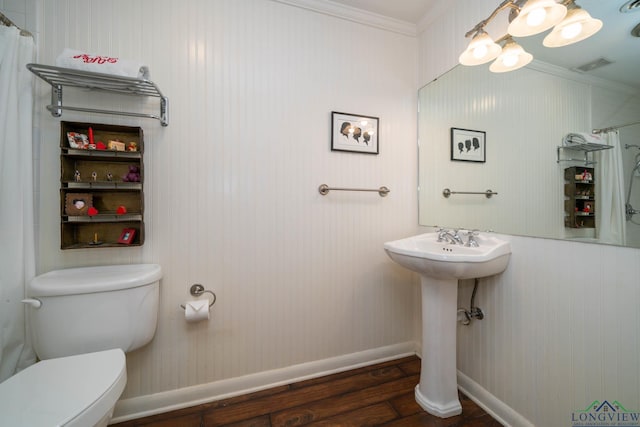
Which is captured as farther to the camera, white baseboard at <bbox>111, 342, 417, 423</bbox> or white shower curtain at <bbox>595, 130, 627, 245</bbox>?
white baseboard at <bbox>111, 342, 417, 423</bbox>

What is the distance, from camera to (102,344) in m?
1.04

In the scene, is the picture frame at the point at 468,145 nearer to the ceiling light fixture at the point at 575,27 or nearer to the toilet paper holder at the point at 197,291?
the ceiling light fixture at the point at 575,27

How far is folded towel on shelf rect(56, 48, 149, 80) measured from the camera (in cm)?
101

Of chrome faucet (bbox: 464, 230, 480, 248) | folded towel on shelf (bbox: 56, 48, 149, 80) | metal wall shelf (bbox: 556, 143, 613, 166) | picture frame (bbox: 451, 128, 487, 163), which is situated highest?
folded towel on shelf (bbox: 56, 48, 149, 80)

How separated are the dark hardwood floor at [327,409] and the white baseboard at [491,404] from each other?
0.04 metres

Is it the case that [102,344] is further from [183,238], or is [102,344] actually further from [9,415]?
[183,238]

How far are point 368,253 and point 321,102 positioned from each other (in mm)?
1029

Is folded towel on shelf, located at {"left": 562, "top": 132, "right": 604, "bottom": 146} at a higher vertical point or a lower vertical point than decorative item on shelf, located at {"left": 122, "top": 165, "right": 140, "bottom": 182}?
higher

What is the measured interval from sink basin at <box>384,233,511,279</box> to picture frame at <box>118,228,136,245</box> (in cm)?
128

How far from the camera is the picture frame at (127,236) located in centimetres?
116

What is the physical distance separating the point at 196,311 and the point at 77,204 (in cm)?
73

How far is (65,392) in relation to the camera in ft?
2.51

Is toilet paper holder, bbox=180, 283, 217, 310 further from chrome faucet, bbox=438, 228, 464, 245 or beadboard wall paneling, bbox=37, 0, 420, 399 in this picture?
chrome faucet, bbox=438, 228, 464, 245

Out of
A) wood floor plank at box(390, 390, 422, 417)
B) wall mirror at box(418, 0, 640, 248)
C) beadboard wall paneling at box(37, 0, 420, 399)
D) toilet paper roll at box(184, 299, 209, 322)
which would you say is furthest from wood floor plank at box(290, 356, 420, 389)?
wall mirror at box(418, 0, 640, 248)
